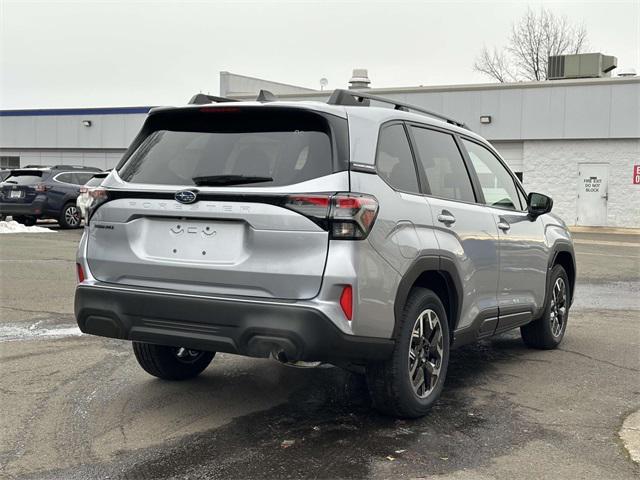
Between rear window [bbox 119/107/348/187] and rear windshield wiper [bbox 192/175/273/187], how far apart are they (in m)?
0.01

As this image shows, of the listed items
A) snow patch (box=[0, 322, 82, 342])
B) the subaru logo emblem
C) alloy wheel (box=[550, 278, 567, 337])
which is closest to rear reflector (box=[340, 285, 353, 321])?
the subaru logo emblem

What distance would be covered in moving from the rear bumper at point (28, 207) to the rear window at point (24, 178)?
542 mm

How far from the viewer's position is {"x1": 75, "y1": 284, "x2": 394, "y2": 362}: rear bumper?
159 inches

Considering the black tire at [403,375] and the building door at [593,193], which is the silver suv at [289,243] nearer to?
the black tire at [403,375]

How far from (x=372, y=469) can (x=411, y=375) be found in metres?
0.88

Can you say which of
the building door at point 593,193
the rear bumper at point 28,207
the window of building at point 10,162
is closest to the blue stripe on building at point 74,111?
the window of building at point 10,162

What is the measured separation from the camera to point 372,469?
3959mm

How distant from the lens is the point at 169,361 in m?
5.53

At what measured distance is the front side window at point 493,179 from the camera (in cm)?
598

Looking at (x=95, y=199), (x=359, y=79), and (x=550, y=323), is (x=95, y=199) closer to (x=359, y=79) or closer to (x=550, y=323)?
(x=550, y=323)

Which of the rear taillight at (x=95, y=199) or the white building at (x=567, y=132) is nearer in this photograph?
the rear taillight at (x=95, y=199)

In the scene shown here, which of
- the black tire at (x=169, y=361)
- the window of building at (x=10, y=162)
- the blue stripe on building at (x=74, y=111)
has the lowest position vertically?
the black tire at (x=169, y=361)

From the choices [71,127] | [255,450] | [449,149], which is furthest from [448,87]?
[255,450]

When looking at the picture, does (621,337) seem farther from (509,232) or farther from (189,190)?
(189,190)
